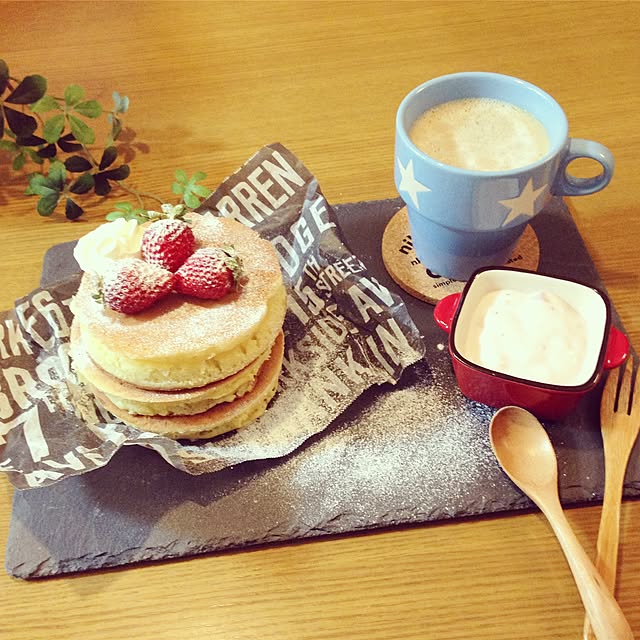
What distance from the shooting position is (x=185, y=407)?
104cm

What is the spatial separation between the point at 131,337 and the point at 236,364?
0.16 m

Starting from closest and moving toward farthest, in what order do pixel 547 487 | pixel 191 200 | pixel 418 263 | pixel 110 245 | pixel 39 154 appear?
pixel 547 487 → pixel 110 245 → pixel 418 263 → pixel 191 200 → pixel 39 154

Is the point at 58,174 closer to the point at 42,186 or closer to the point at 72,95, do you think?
the point at 42,186

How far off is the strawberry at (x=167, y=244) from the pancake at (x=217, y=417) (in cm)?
22

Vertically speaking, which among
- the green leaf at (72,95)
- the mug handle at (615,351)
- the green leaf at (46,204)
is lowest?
the mug handle at (615,351)

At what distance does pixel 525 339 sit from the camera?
1.01 meters

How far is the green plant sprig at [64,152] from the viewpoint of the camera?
4.60ft

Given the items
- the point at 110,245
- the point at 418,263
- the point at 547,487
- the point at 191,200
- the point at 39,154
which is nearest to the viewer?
the point at 547,487

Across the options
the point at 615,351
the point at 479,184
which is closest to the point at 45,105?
the point at 479,184

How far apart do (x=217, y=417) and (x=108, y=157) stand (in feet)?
2.31

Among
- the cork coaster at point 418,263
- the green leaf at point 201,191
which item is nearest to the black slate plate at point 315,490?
the cork coaster at point 418,263

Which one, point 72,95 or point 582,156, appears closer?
point 582,156

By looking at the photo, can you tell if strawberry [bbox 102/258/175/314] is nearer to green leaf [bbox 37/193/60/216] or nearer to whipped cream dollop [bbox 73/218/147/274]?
whipped cream dollop [bbox 73/218/147/274]

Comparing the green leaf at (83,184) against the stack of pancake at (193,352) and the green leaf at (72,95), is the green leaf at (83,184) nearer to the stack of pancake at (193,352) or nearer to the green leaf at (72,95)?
the green leaf at (72,95)
